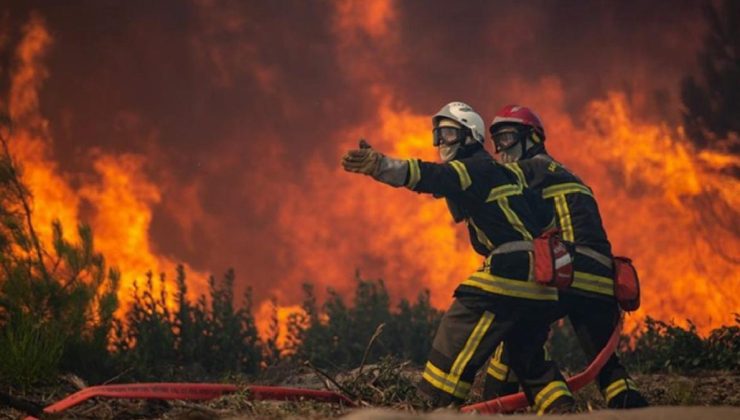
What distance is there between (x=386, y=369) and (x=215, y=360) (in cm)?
605

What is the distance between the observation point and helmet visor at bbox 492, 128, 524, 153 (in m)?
6.80

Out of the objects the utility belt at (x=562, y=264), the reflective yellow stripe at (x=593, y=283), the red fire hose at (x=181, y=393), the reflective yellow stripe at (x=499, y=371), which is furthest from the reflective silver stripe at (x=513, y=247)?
the red fire hose at (x=181, y=393)

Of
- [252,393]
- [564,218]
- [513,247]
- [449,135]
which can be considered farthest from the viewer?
[564,218]

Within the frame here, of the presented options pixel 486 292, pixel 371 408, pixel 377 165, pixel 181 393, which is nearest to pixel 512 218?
pixel 486 292

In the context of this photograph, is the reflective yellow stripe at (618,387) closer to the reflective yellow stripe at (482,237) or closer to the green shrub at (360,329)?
the reflective yellow stripe at (482,237)

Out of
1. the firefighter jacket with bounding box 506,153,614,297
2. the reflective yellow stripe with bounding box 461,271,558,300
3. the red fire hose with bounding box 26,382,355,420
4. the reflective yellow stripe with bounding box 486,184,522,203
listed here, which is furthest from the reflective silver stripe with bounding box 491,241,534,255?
the red fire hose with bounding box 26,382,355,420

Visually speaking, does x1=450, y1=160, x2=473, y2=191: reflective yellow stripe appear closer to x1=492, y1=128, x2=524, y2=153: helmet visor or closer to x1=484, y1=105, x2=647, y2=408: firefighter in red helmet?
x1=484, y1=105, x2=647, y2=408: firefighter in red helmet

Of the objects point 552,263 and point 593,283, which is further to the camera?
point 593,283

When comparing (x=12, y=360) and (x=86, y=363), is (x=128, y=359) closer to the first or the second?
(x=86, y=363)

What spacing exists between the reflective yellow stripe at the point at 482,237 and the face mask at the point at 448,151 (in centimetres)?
55

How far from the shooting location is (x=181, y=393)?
5.09m

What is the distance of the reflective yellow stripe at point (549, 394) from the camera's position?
18.6 feet

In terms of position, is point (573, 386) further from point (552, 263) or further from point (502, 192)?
point (502, 192)

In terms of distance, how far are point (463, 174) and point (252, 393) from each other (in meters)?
1.81
